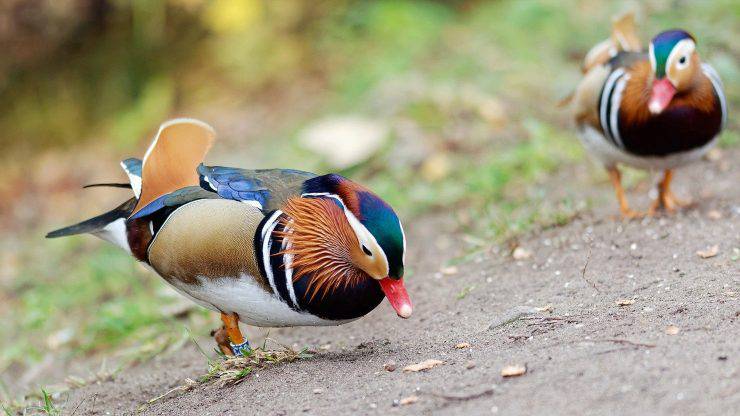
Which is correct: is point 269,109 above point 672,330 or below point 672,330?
below

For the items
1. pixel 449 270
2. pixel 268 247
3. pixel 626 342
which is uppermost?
pixel 268 247

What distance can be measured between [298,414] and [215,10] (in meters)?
6.36

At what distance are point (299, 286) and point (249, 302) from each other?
8.8 inches

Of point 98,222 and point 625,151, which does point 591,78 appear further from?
point 98,222

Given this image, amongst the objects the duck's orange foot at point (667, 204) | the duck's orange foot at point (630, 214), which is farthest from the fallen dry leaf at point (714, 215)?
the duck's orange foot at point (630, 214)

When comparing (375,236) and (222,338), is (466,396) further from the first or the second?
(222,338)

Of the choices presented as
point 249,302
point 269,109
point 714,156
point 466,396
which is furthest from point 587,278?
point 269,109

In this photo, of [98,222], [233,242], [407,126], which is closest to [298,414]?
[233,242]

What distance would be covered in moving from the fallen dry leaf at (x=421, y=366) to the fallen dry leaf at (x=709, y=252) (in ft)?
4.36

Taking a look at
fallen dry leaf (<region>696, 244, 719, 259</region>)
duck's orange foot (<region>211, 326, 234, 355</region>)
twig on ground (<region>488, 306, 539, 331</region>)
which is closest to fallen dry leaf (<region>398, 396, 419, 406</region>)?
twig on ground (<region>488, 306, 539, 331</region>)

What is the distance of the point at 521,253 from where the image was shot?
4207 millimetres

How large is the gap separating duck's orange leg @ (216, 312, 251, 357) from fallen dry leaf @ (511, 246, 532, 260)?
4.66 feet

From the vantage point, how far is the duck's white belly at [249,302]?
3.04 metres

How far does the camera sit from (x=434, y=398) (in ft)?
8.49
